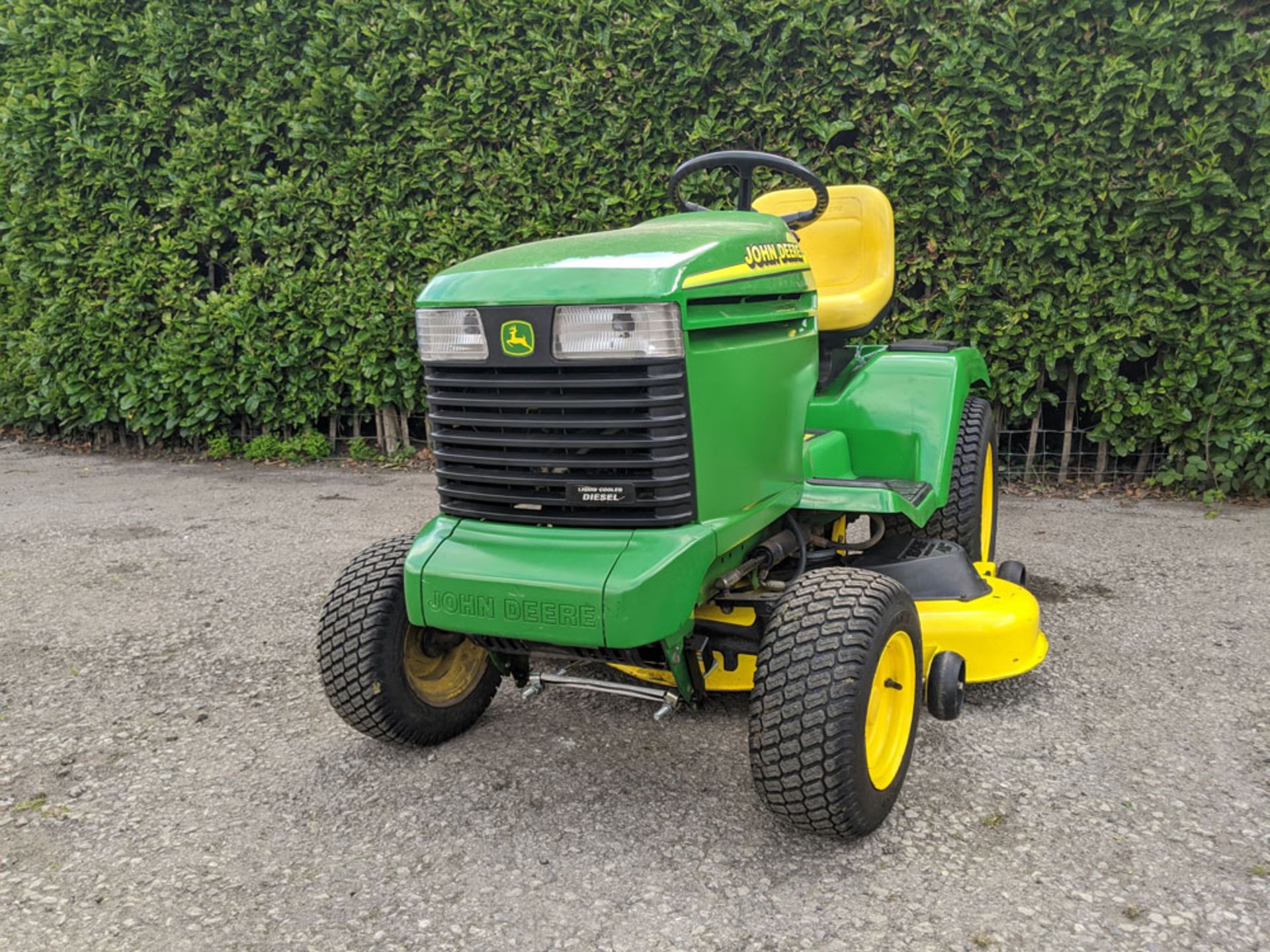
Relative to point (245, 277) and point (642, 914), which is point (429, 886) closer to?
point (642, 914)

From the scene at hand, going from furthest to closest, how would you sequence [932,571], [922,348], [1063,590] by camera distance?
[1063,590], [922,348], [932,571]

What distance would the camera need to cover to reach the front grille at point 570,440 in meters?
2.29

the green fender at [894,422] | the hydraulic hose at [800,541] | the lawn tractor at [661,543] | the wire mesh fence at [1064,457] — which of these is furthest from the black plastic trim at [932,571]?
the wire mesh fence at [1064,457]

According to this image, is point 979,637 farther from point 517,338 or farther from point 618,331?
point 517,338

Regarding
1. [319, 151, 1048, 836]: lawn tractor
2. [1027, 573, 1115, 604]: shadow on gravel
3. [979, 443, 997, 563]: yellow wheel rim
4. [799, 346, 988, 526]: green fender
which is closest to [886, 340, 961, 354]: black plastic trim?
[799, 346, 988, 526]: green fender

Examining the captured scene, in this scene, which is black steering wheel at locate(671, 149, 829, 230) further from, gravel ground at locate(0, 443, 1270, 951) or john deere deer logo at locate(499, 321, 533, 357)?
gravel ground at locate(0, 443, 1270, 951)

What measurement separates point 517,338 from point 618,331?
0.24m

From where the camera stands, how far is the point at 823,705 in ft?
7.23

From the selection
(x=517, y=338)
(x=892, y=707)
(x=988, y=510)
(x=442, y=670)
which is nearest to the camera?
(x=517, y=338)

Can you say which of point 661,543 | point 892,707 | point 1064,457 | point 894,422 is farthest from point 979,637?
point 1064,457

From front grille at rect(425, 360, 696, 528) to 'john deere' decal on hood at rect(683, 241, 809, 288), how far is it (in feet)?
0.71

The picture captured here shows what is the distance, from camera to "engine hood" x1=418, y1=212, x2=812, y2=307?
7.43 ft

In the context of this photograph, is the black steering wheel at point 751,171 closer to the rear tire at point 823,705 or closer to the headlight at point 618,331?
the headlight at point 618,331

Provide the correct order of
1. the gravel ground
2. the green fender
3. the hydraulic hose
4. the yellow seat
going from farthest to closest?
the yellow seat
the green fender
the hydraulic hose
the gravel ground
